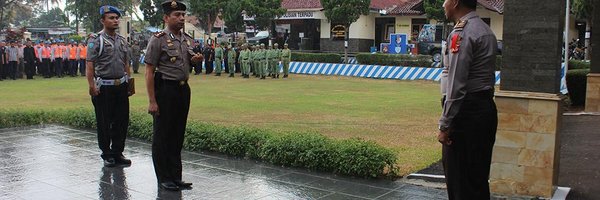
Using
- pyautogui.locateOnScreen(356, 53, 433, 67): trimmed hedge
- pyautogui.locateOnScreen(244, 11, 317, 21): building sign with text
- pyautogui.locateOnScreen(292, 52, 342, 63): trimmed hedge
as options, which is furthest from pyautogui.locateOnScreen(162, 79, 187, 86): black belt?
pyautogui.locateOnScreen(244, 11, 317, 21): building sign with text

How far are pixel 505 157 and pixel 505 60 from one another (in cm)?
85

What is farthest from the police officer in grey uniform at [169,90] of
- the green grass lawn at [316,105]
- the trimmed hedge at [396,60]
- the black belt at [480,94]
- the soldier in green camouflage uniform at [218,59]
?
the trimmed hedge at [396,60]

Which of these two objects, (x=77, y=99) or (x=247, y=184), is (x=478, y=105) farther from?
(x=77, y=99)

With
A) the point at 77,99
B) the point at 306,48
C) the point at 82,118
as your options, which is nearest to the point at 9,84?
the point at 77,99

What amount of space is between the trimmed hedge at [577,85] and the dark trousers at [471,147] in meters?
10.7

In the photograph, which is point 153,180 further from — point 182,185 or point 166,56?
point 166,56

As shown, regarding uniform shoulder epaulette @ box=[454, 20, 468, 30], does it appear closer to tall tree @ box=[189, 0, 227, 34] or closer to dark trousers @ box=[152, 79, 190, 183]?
dark trousers @ box=[152, 79, 190, 183]

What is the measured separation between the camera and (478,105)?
3.39 meters

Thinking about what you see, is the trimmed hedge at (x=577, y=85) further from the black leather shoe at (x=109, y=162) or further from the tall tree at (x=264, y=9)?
the tall tree at (x=264, y=9)

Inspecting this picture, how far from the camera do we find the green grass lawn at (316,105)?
8539 millimetres

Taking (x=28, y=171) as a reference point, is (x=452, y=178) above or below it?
above

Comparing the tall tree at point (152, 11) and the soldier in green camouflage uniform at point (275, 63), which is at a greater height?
the tall tree at point (152, 11)

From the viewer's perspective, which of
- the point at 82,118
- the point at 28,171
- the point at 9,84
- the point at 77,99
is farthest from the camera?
the point at 9,84

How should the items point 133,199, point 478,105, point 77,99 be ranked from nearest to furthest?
point 478,105 < point 133,199 < point 77,99
